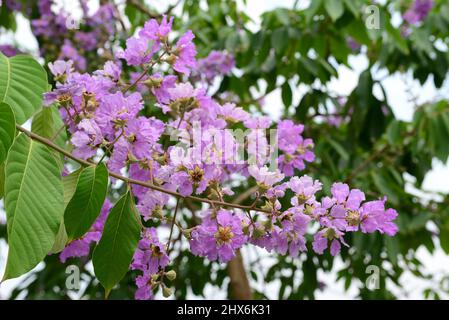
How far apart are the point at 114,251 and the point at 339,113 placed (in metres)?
1.76

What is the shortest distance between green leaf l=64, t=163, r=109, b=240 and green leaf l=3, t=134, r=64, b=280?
0.03 m

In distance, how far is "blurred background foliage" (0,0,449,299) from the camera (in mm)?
2037

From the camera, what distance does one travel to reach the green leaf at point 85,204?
0.83m

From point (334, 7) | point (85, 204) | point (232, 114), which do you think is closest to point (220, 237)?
point (85, 204)

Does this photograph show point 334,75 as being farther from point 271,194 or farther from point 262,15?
point 271,194

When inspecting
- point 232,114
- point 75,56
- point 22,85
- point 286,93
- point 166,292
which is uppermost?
point 75,56

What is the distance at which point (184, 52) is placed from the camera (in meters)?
1.12

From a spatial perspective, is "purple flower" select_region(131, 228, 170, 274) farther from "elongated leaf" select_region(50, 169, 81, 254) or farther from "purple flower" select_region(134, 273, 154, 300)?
"elongated leaf" select_region(50, 169, 81, 254)

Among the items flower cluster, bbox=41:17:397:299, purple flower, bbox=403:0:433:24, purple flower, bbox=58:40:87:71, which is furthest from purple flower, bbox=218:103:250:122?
purple flower, bbox=403:0:433:24

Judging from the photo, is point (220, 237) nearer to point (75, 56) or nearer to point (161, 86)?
point (161, 86)

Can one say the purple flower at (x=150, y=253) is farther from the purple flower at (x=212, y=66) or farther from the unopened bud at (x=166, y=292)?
the purple flower at (x=212, y=66)

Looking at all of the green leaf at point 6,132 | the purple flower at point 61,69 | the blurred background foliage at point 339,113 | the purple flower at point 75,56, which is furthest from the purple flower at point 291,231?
the purple flower at point 75,56
